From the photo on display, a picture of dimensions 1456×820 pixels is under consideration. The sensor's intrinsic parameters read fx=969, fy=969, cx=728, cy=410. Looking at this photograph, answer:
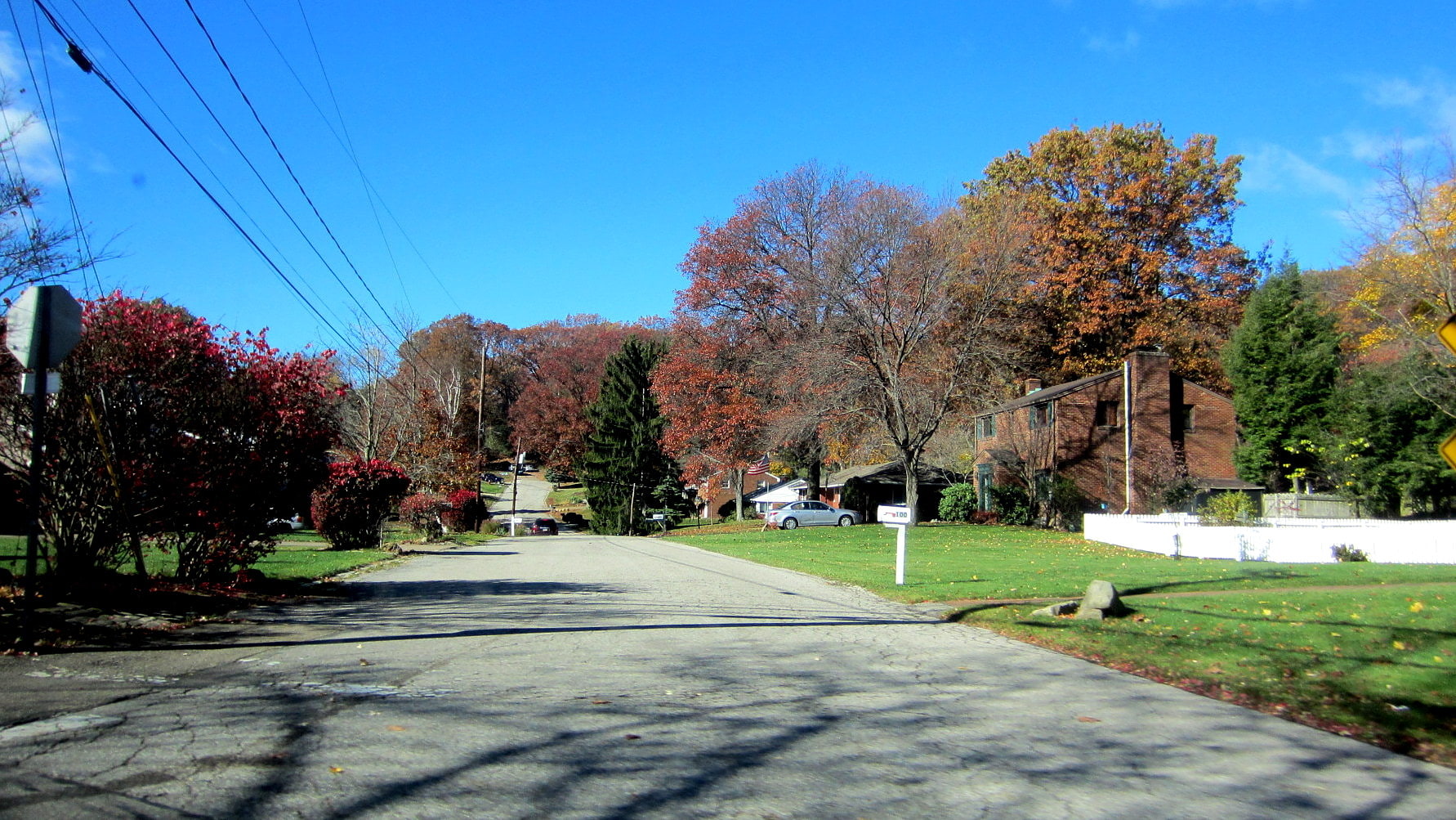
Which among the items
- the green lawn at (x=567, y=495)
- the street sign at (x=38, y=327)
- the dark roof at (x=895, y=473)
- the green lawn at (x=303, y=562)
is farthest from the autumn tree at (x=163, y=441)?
the green lawn at (x=567, y=495)

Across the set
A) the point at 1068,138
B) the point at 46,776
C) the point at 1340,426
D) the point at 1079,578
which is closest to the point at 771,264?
the point at 1068,138

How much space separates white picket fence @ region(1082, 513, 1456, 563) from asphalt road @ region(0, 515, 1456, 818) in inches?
675

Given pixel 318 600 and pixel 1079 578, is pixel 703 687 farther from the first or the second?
pixel 1079 578

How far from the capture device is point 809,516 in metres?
51.2

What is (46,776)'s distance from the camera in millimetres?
4879

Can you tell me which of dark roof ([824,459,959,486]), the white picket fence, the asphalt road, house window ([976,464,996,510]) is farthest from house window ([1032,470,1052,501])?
the asphalt road

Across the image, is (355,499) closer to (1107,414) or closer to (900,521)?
(900,521)

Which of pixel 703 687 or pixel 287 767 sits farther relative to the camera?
pixel 703 687

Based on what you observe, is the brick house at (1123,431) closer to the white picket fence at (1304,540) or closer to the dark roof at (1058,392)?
the dark roof at (1058,392)

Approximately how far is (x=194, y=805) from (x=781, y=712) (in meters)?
3.81

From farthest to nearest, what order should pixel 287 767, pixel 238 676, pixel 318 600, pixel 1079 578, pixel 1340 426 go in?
pixel 1340 426 < pixel 1079 578 < pixel 318 600 < pixel 238 676 < pixel 287 767

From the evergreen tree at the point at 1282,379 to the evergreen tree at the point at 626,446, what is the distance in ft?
113

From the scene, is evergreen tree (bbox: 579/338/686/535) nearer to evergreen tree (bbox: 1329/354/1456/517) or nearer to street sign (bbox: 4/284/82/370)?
evergreen tree (bbox: 1329/354/1456/517)

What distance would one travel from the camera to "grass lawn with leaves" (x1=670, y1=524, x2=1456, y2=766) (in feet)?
25.2
